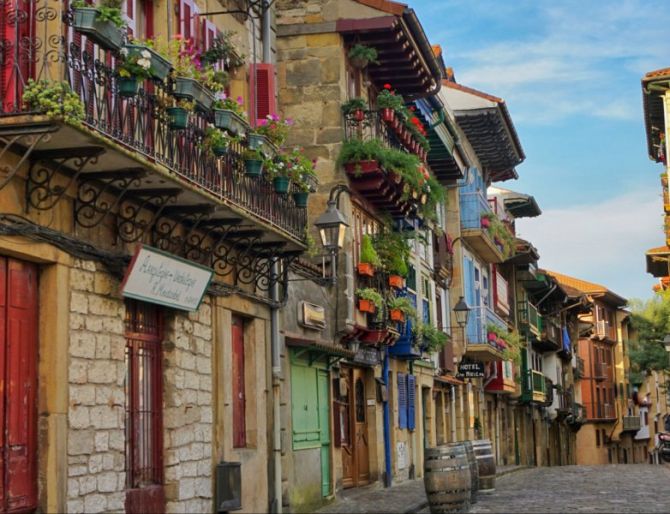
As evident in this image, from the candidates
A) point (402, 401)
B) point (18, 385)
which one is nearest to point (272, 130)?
point (18, 385)

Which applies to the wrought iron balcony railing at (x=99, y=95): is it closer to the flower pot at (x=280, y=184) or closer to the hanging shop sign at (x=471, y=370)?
the flower pot at (x=280, y=184)

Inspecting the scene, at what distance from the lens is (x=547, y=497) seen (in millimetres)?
21172

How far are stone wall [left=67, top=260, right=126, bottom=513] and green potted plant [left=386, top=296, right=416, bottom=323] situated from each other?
443 inches

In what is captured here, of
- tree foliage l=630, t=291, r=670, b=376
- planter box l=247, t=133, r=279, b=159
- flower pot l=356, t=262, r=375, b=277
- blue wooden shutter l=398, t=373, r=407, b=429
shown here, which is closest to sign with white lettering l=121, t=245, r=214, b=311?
planter box l=247, t=133, r=279, b=159

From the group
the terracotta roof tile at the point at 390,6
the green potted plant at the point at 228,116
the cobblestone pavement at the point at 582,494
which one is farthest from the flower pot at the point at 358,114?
the green potted plant at the point at 228,116

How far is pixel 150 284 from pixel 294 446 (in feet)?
20.6

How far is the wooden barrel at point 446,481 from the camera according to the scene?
56.1 ft

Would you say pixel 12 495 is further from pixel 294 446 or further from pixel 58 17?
pixel 294 446

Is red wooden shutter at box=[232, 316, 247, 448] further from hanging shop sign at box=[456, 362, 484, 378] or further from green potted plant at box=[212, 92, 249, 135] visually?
hanging shop sign at box=[456, 362, 484, 378]

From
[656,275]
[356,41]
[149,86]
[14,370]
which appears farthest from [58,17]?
[656,275]

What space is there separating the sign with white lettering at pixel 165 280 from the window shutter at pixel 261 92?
4.24 meters

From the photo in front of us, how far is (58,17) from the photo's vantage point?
10.3 m

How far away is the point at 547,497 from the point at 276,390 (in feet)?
20.2

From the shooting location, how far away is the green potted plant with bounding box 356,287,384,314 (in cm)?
2166
